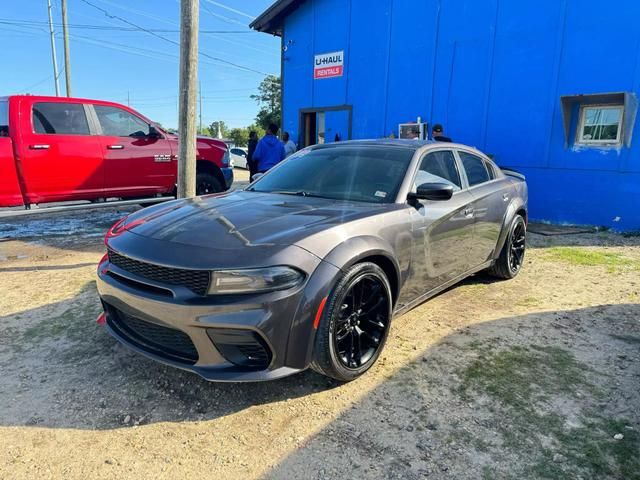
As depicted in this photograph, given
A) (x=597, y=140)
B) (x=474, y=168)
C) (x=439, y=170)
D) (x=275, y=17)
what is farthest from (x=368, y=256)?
(x=275, y=17)

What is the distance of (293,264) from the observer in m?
2.40

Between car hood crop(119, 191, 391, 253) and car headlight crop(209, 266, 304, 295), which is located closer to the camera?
car headlight crop(209, 266, 304, 295)

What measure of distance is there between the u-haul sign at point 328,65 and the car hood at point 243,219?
9.29 meters

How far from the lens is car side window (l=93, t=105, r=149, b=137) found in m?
6.79

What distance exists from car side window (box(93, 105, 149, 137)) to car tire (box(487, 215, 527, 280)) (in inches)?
222

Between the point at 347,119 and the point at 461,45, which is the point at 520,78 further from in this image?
the point at 347,119

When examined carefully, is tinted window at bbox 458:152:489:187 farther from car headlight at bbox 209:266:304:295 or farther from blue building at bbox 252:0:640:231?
blue building at bbox 252:0:640:231

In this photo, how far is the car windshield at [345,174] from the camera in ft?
11.3

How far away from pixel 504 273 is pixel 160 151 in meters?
5.51

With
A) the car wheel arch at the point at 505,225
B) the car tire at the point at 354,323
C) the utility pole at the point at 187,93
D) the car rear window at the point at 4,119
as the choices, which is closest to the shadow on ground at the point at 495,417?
the car tire at the point at 354,323

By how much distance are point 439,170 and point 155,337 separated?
2.63m

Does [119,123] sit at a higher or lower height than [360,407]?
higher

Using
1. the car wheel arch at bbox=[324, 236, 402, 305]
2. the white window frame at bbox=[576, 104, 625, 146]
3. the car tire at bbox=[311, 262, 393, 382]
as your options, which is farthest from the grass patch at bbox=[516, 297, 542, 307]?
the white window frame at bbox=[576, 104, 625, 146]

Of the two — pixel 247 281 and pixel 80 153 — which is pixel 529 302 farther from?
pixel 80 153
